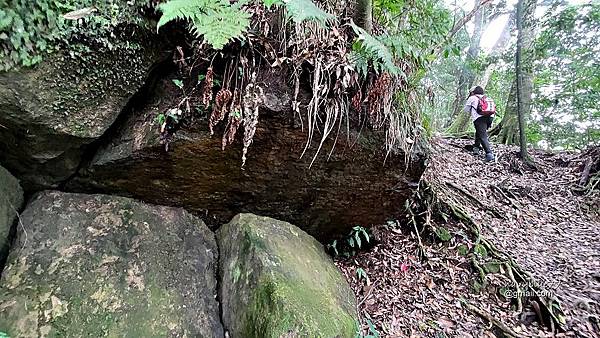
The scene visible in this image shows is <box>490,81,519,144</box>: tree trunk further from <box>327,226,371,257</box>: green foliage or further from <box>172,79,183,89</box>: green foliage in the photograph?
<box>172,79,183,89</box>: green foliage

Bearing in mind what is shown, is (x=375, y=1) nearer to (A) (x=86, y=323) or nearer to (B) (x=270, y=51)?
(B) (x=270, y=51)

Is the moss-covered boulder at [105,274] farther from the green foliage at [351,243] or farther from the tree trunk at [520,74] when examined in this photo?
the tree trunk at [520,74]

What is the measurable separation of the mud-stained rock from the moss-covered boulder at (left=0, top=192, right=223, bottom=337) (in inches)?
8.7

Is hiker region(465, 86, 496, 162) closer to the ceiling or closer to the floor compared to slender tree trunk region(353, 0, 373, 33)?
closer to the floor

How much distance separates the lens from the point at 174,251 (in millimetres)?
2527

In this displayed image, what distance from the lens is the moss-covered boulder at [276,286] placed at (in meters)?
2.08

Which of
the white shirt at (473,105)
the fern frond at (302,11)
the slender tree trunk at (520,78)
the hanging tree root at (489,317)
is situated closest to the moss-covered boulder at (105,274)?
the fern frond at (302,11)

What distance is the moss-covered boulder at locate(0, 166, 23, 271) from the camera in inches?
86.2

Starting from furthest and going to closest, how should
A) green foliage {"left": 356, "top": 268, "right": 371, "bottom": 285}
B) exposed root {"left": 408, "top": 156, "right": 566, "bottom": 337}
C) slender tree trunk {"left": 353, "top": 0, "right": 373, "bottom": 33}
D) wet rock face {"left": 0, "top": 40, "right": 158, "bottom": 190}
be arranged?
green foliage {"left": 356, "top": 268, "right": 371, "bottom": 285} < exposed root {"left": 408, "top": 156, "right": 566, "bottom": 337} < slender tree trunk {"left": 353, "top": 0, "right": 373, "bottom": 33} < wet rock face {"left": 0, "top": 40, "right": 158, "bottom": 190}

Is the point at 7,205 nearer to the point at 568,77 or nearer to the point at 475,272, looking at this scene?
the point at 475,272

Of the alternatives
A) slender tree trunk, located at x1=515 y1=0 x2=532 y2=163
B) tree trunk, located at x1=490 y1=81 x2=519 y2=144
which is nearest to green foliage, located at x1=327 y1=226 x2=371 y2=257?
slender tree trunk, located at x1=515 y1=0 x2=532 y2=163

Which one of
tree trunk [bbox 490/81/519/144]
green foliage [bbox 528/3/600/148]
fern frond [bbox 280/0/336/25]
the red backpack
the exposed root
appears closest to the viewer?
fern frond [bbox 280/0/336/25]

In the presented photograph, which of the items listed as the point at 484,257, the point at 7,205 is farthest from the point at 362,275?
the point at 7,205

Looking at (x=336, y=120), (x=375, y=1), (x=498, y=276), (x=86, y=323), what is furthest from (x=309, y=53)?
(x=498, y=276)
